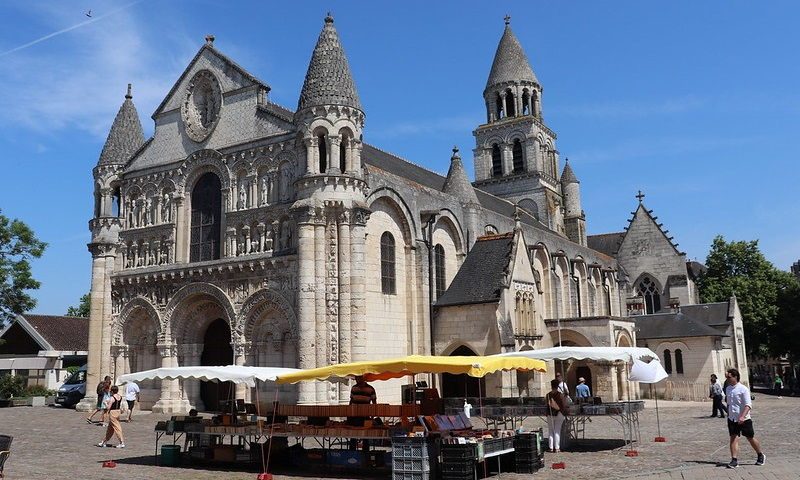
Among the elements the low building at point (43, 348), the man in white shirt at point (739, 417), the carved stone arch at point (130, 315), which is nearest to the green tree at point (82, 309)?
the low building at point (43, 348)

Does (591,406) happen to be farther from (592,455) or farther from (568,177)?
(568,177)

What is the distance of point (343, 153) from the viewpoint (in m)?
27.0

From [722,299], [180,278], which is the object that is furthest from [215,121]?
[722,299]

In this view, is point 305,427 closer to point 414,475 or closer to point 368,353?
point 414,475

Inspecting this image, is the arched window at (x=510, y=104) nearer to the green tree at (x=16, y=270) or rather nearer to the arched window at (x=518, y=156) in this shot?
the arched window at (x=518, y=156)

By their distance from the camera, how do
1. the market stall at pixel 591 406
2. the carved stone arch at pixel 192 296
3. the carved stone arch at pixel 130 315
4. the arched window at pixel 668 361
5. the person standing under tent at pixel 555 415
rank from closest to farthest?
the person standing under tent at pixel 555 415 < the market stall at pixel 591 406 < the carved stone arch at pixel 192 296 < the carved stone arch at pixel 130 315 < the arched window at pixel 668 361

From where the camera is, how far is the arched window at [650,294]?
53906 mm

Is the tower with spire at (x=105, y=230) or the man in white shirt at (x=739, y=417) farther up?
the tower with spire at (x=105, y=230)

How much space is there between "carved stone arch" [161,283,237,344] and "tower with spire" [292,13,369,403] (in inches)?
159

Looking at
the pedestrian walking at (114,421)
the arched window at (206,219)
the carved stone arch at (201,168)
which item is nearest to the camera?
the pedestrian walking at (114,421)

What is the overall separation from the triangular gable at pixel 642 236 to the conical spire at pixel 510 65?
1328cm

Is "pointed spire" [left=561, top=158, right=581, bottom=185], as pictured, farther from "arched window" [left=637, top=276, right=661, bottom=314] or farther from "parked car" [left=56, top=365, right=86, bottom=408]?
"parked car" [left=56, top=365, right=86, bottom=408]

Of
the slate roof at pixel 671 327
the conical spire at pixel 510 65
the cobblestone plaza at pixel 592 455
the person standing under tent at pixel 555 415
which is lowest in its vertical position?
the cobblestone plaza at pixel 592 455

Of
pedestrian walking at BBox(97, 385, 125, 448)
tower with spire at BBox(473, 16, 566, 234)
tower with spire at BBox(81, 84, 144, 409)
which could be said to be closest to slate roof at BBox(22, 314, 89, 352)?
tower with spire at BBox(81, 84, 144, 409)
